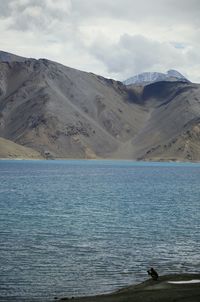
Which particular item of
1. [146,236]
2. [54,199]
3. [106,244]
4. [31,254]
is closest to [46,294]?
[31,254]

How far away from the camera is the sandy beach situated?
24852 mm

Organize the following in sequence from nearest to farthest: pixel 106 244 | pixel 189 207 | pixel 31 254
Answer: pixel 31 254 < pixel 106 244 < pixel 189 207

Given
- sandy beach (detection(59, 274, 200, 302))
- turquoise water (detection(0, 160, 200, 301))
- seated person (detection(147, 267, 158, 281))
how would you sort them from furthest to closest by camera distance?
turquoise water (detection(0, 160, 200, 301))
seated person (detection(147, 267, 158, 281))
sandy beach (detection(59, 274, 200, 302))

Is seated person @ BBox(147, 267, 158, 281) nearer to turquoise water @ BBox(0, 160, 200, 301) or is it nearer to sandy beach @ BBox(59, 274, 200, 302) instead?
sandy beach @ BBox(59, 274, 200, 302)

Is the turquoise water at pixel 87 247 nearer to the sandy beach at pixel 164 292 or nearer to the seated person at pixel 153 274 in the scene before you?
the seated person at pixel 153 274

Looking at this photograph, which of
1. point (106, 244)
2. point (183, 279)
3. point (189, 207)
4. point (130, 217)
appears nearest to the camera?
point (183, 279)

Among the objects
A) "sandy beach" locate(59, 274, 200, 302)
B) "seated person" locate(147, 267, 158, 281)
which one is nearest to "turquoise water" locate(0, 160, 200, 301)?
"seated person" locate(147, 267, 158, 281)

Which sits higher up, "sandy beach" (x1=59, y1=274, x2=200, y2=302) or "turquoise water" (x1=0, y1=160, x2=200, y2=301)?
"sandy beach" (x1=59, y1=274, x2=200, y2=302)

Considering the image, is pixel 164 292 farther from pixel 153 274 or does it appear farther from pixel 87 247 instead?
pixel 87 247

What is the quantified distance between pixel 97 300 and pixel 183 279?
6118mm

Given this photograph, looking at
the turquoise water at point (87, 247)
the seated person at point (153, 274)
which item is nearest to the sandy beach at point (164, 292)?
the seated person at point (153, 274)

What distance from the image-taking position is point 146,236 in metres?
52.3

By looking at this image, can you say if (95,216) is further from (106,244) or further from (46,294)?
(46,294)

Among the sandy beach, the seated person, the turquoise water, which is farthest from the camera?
the turquoise water
